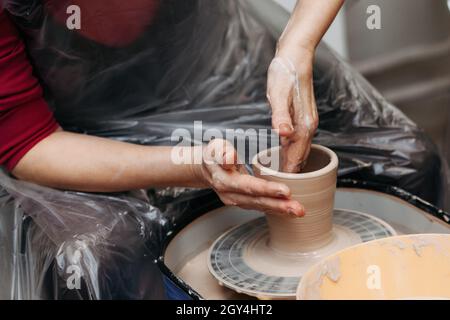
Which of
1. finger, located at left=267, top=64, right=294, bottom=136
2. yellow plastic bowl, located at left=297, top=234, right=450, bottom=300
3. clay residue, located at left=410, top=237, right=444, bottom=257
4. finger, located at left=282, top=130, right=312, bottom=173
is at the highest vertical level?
finger, located at left=267, top=64, right=294, bottom=136

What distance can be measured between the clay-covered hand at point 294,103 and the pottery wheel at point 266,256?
0.58ft

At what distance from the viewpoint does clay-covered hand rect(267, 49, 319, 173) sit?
1164 mm

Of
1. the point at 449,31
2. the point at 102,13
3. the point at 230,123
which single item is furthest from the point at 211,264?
the point at 449,31

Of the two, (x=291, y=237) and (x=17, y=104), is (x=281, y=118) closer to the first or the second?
(x=291, y=237)

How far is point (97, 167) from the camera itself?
132cm

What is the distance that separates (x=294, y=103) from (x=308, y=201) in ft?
0.68

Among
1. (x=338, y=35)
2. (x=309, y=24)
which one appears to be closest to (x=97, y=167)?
(x=309, y=24)

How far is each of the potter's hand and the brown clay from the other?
38 millimetres

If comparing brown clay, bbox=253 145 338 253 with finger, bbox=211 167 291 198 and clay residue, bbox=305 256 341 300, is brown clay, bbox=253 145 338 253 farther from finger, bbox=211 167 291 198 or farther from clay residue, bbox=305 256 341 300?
clay residue, bbox=305 256 341 300

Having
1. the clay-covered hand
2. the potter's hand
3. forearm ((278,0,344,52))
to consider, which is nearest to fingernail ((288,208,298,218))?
the potter's hand

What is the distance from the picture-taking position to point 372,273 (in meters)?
0.99

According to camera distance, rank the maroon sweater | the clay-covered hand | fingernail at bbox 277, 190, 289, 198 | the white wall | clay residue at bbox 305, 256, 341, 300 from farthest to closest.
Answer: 1. the white wall
2. the maroon sweater
3. the clay-covered hand
4. fingernail at bbox 277, 190, 289, 198
5. clay residue at bbox 305, 256, 341, 300
